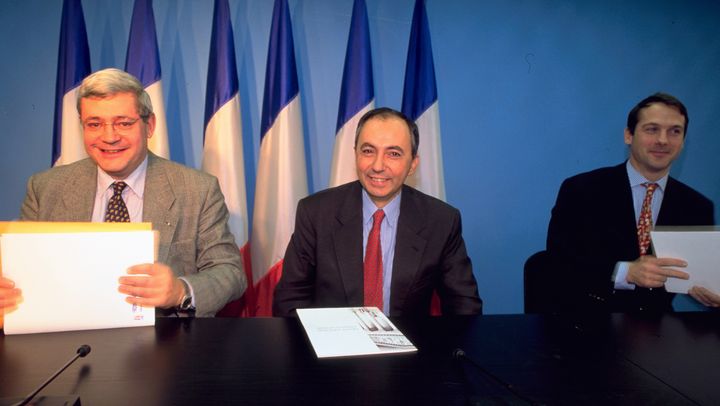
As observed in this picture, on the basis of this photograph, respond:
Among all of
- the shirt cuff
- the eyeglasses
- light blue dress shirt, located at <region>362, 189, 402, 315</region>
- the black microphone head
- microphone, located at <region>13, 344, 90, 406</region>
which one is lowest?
microphone, located at <region>13, 344, 90, 406</region>

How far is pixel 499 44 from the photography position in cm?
341

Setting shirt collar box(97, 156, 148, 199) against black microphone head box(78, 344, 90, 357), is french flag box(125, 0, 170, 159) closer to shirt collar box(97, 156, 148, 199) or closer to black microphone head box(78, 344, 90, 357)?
shirt collar box(97, 156, 148, 199)

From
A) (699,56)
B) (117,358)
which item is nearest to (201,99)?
(117,358)

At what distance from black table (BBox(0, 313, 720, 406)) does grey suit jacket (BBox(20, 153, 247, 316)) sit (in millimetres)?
574

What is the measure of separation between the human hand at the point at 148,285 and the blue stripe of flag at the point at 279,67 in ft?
5.74

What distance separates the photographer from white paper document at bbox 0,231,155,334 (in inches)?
49.6

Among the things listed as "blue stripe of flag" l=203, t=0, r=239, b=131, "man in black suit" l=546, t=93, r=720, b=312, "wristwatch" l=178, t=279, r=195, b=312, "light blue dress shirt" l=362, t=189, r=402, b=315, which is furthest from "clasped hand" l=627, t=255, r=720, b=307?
"blue stripe of flag" l=203, t=0, r=239, b=131

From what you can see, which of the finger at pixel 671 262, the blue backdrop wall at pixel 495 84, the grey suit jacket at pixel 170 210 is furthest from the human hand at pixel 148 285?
the blue backdrop wall at pixel 495 84

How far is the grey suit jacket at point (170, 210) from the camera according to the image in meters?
1.98

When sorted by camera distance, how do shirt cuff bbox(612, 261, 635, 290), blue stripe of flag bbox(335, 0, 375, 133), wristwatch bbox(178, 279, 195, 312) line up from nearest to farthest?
1. wristwatch bbox(178, 279, 195, 312)
2. shirt cuff bbox(612, 261, 635, 290)
3. blue stripe of flag bbox(335, 0, 375, 133)

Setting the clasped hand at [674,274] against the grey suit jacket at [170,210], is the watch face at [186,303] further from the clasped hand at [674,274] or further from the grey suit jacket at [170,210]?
the clasped hand at [674,274]

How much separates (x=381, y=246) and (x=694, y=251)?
1.18 m

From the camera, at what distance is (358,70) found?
301cm

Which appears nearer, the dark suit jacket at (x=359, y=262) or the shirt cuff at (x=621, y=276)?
the dark suit jacket at (x=359, y=262)
